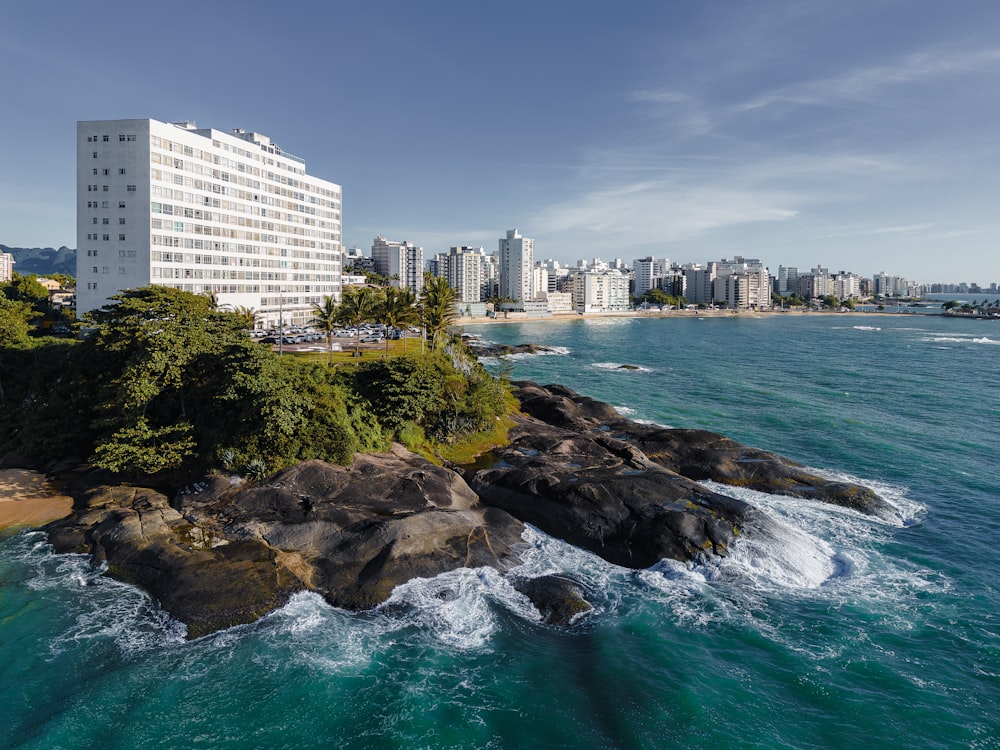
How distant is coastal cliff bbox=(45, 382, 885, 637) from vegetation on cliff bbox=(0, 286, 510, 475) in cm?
243

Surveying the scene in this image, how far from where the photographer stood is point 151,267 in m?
94.2

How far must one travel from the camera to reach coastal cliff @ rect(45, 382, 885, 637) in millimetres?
27781

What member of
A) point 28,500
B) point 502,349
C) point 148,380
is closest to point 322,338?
point 502,349

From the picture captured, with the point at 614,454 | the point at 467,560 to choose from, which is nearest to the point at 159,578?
the point at 467,560

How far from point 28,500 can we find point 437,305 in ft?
136

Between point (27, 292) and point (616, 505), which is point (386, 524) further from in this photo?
point (27, 292)

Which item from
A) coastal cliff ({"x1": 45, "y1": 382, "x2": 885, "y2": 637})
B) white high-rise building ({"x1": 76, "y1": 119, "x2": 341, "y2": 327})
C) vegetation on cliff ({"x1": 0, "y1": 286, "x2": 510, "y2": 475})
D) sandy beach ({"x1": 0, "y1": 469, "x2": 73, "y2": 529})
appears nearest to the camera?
coastal cliff ({"x1": 45, "y1": 382, "x2": 885, "y2": 637})

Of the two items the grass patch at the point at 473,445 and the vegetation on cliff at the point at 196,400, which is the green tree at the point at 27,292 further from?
the grass patch at the point at 473,445

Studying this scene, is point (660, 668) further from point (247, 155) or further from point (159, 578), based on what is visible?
point (247, 155)

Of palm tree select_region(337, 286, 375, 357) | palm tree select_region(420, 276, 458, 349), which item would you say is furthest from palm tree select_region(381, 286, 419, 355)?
palm tree select_region(337, 286, 375, 357)

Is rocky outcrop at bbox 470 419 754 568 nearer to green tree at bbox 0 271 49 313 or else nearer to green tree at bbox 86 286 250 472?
green tree at bbox 86 286 250 472

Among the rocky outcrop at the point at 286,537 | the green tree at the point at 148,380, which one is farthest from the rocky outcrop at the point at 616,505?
the green tree at the point at 148,380

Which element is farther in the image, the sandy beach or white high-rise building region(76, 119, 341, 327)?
white high-rise building region(76, 119, 341, 327)

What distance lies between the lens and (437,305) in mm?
67438
